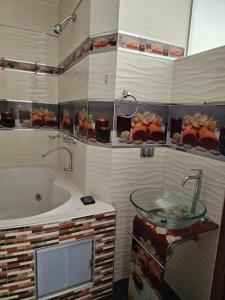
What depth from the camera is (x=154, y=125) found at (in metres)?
1.74

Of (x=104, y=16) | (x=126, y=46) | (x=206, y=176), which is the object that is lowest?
(x=206, y=176)

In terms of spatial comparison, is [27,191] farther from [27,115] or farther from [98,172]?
[98,172]

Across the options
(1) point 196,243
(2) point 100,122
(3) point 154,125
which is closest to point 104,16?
(2) point 100,122

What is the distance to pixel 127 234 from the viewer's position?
5.83ft

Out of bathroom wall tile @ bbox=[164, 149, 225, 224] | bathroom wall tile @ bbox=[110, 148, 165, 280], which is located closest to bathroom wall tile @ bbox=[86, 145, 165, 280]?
bathroom wall tile @ bbox=[110, 148, 165, 280]

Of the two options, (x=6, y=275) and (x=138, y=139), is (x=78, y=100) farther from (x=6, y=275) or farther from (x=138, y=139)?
(x=6, y=275)

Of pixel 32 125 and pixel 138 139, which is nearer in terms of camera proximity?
pixel 138 139

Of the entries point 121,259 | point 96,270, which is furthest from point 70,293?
point 121,259

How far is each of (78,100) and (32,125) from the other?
0.99 meters

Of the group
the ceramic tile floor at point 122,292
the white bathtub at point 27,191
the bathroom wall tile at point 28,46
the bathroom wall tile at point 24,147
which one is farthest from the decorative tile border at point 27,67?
the ceramic tile floor at point 122,292

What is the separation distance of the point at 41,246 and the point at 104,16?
1607 mm

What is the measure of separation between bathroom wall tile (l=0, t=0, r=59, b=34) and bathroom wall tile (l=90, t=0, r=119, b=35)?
4.07ft

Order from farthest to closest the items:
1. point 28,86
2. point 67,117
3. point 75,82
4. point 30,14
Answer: point 28,86
point 30,14
point 67,117
point 75,82

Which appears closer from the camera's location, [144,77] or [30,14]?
[144,77]
